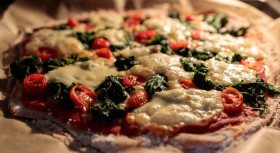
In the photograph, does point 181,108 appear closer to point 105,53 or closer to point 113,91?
point 113,91

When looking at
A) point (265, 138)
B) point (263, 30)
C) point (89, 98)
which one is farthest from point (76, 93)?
point (263, 30)

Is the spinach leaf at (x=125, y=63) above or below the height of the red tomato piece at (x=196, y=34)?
below

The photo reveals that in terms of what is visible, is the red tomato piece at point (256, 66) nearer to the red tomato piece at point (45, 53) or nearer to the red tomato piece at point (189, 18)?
the red tomato piece at point (189, 18)

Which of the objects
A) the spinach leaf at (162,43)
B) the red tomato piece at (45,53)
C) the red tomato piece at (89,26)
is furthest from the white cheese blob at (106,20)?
the red tomato piece at (45,53)

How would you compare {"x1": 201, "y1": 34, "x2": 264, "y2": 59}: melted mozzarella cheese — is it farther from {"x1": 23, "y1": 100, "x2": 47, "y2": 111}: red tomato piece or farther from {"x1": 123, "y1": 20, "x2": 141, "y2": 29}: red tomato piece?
{"x1": 23, "y1": 100, "x2": 47, "y2": 111}: red tomato piece

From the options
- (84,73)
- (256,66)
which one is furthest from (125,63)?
(256,66)

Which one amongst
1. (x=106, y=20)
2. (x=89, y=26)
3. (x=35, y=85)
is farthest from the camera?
(x=106, y=20)

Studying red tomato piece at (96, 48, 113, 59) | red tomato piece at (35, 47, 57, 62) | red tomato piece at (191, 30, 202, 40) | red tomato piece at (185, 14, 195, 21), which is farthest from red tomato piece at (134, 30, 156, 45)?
red tomato piece at (35, 47, 57, 62)
